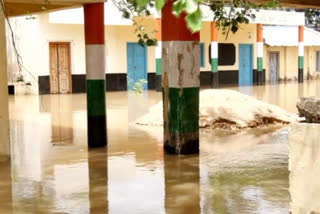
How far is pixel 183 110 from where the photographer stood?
30.6 ft

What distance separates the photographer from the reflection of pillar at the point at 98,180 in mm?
6270

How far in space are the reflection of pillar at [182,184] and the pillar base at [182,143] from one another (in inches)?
7.0

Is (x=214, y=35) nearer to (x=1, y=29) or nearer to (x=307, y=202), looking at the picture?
(x=1, y=29)

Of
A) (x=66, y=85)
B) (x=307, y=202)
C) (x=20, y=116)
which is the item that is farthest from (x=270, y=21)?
(x=307, y=202)

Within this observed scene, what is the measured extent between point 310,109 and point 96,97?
262 inches

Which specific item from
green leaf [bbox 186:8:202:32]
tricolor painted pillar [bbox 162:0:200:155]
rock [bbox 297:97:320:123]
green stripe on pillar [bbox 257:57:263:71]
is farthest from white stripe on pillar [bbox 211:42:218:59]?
green leaf [bbox 186:8:202:32]

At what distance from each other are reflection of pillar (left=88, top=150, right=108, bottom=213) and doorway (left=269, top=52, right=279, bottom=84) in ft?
88.7

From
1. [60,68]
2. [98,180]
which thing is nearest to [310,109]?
[98,180]

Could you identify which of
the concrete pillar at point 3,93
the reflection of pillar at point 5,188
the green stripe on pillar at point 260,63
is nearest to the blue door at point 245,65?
the green stripe on pillar at point 260,63

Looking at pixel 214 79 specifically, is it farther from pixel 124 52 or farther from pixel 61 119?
pixel 61 119

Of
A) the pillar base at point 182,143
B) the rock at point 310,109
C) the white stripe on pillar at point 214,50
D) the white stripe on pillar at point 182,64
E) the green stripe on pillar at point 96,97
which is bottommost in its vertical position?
the pillar base at point 182,143

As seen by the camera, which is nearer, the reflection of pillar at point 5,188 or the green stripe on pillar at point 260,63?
the reflection of pillar at point 5,188

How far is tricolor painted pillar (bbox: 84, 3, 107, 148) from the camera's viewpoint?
10.1 m

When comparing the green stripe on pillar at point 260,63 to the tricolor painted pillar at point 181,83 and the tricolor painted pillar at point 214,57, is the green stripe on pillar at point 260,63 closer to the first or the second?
the tricolor painted pillar at point 214,57
